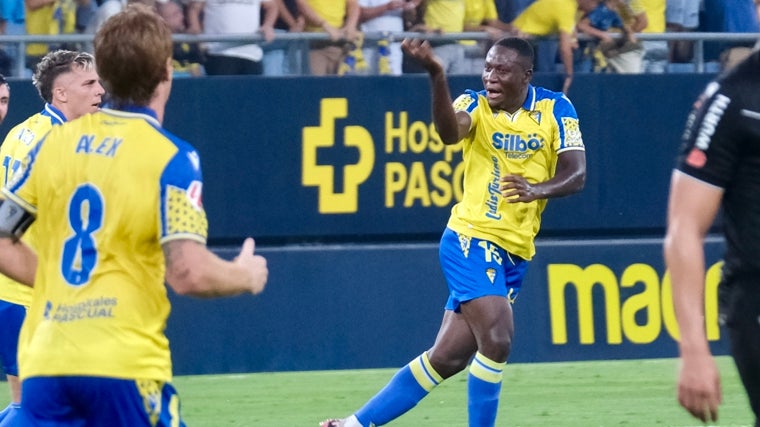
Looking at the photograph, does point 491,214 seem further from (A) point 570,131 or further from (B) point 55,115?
(B) point 55,115

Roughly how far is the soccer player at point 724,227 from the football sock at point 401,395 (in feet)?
11.1

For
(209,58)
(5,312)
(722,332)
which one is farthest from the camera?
(722,332)

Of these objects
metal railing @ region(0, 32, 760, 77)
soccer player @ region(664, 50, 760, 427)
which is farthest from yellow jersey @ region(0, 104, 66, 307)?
soccer player @ region(664, 50, 760, 427)

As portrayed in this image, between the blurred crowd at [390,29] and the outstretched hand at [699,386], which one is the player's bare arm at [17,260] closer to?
the outstretched hand at [699,386]

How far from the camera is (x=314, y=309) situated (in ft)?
38.5

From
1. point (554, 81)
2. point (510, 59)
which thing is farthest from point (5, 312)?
point (554, 81)

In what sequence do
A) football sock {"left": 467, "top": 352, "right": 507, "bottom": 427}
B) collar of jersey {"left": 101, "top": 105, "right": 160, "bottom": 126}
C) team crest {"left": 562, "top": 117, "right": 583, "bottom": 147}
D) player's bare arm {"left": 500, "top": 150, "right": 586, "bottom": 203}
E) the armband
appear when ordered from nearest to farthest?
collar of jersey {"left": 101, "top": 105, "right": 160, "bottom": 126}
the armband
football sock {"left": 467, "top": 352, "right": 507, "bottom": 427}
player's bare arm {"left": 500, "top": 150, "right": 586, "bottom": 203}
team crest {"left": 562, "top": 117, "right": 583, "bottom": 147}

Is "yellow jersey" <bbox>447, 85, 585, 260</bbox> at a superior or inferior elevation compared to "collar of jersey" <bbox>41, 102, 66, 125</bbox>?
inferior

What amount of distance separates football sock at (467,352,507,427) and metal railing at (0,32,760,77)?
4.36 metres

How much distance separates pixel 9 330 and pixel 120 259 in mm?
3505

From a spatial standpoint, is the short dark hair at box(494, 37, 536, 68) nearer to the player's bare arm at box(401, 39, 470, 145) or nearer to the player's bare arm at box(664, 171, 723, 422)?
the player's bare arm at box(401, 39, 470, 145)

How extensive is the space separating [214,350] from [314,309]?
0.83 meters

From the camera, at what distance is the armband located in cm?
448

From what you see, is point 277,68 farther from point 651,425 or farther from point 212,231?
point 651,425
